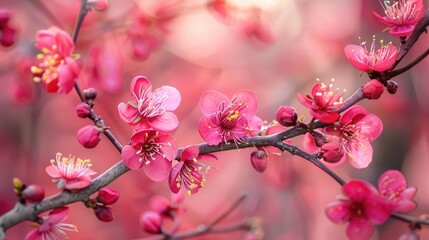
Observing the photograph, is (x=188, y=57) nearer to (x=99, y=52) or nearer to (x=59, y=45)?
(x=99, y=52)

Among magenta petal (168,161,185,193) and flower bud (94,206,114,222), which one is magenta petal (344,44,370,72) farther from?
flower bud (94,206,114,222)

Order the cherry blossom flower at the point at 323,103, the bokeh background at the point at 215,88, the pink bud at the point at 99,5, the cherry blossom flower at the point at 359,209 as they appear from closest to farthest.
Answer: the cherry blossom flower at the point at 323,103 → the cherry blossom flower at the point at 359,209 → the pink bud at the point at 99,5 → the bokeh background at the point at 215,88

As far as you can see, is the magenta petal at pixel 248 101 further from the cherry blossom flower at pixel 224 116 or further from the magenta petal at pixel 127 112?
the magenta petal at pixel 127 112

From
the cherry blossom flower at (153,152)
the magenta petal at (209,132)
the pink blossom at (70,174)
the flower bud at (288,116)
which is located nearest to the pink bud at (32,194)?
the pink blossom at (70,174)

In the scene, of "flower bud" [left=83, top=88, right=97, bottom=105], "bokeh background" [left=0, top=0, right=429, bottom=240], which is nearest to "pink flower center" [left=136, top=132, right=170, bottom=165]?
"flower bud" [left=83, top=88, right=97, bottom=105]

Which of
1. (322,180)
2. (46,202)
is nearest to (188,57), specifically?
(322,180)

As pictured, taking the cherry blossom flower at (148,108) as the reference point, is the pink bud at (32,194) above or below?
Result: below
